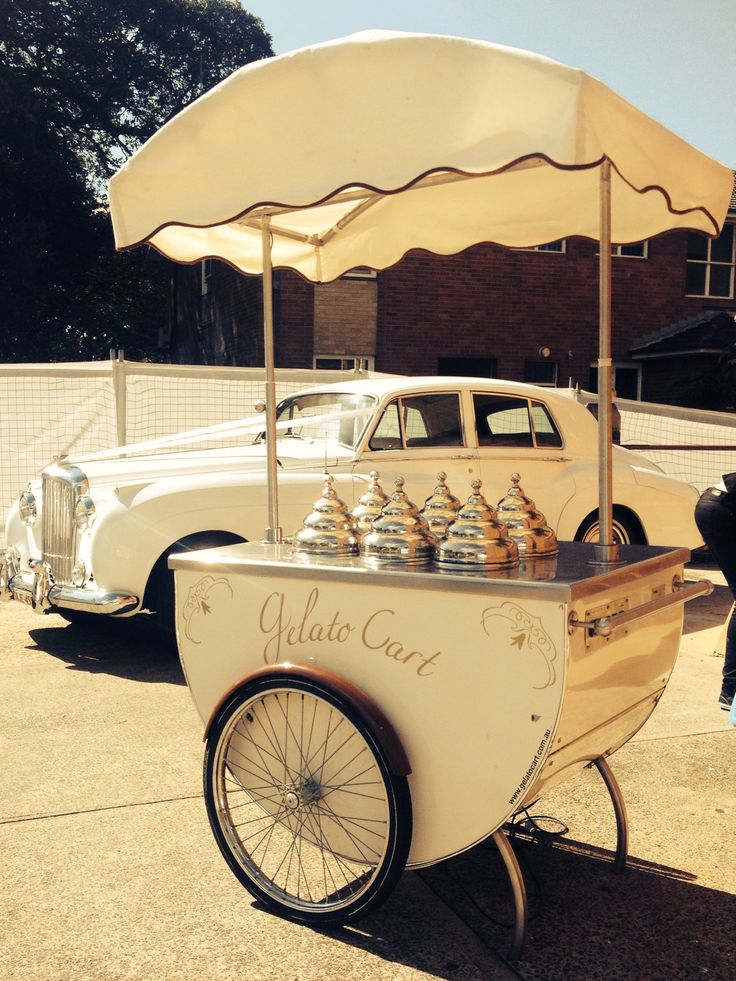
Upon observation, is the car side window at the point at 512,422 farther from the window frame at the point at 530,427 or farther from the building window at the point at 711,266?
the building window at the point at 711,266

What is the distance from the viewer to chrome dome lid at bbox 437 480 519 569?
2811 millimetres

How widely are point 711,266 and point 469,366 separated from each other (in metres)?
5.59

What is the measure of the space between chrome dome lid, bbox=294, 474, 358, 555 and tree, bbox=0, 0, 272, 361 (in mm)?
20422

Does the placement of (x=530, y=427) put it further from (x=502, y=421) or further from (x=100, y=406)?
(x=100, y=406)

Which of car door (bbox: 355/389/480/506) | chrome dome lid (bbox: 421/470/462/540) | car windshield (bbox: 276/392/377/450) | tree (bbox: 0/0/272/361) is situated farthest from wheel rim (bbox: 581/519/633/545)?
tree (bbox: 0/0/272/361)

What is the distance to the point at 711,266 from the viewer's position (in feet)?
63.9

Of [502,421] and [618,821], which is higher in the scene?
[502,421]

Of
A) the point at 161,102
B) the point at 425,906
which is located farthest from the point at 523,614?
the point at 161,102

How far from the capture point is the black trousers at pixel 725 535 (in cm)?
487

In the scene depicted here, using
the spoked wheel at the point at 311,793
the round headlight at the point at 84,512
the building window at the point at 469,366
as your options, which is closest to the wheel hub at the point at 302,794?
the spoked wheel at the point at 311,793

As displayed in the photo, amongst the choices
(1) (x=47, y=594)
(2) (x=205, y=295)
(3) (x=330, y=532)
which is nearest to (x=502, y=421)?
(1) (x=47, y=594)

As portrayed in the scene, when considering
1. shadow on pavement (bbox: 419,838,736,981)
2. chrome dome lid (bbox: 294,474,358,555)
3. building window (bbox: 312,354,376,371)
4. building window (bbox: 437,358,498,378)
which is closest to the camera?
shadow on pavement (bbox: 419,838,736,981)

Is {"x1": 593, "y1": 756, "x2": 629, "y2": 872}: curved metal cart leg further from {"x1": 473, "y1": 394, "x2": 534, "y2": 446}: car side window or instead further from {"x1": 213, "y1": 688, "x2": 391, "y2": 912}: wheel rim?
{"x1": 473, "y1": 394, "x2": 534, "y2": 446}: car side window

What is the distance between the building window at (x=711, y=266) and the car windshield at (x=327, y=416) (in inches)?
562
